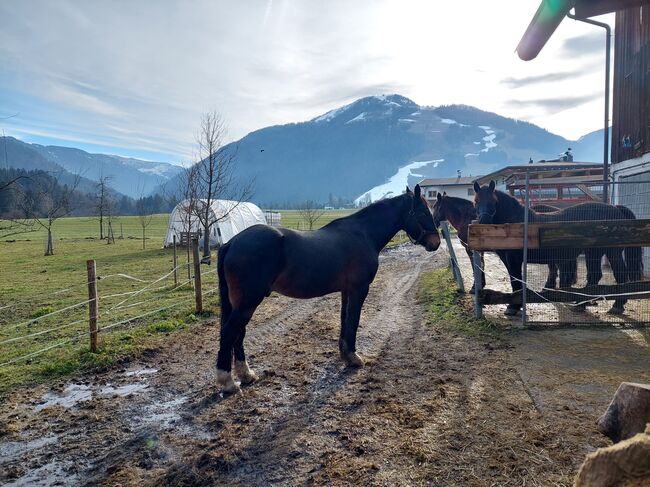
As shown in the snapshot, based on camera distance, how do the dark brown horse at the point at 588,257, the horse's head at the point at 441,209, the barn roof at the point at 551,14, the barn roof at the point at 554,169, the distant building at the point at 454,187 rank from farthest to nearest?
the distant building at the point at 454,187, the barn roof at the point at 554,169, the horse's head at the point at 441,209, the dark brown horse at the point at 588,257, the barn roof at the point at 551,14

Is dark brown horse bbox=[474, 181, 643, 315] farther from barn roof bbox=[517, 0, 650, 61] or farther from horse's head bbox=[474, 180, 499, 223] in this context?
barn roof bbox=[517, 0, 650, 61]

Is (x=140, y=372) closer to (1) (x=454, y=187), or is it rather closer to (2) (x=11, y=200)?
(2) (x=11, y=200)

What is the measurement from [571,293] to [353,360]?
4.13m

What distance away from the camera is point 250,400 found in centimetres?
448

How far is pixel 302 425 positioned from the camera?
3875 millimetres

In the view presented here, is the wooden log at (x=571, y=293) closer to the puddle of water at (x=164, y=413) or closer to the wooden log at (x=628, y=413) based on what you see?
the wooden log at (x=628, y=413)

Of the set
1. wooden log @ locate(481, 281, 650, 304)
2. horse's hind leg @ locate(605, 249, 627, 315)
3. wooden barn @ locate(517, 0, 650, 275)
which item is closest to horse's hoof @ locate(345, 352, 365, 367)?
wooden log @ locate(481, 281, 650, 304)

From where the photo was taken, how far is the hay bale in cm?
146

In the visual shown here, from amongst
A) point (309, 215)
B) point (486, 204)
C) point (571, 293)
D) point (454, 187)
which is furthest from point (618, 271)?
point (454, 187)

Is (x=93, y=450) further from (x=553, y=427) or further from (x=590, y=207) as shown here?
(x=590, y=207)

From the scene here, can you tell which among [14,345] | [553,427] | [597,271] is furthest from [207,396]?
[597,271]

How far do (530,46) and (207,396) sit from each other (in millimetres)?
4645

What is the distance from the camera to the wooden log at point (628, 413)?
2193 millimetres

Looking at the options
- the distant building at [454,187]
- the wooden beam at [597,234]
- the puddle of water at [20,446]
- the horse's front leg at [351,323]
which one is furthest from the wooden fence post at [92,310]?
the distant building at [454,187]
